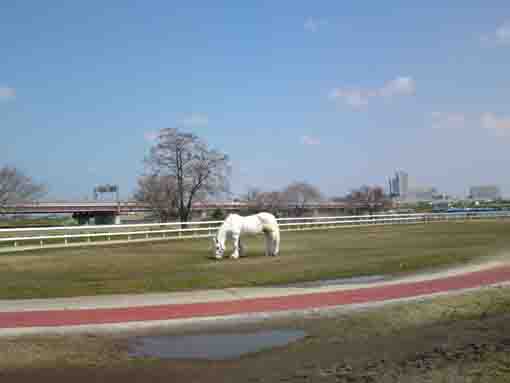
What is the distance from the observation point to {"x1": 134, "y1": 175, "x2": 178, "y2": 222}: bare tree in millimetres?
54109

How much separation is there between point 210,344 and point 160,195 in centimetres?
4981

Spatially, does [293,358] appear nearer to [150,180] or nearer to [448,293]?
[448,293]

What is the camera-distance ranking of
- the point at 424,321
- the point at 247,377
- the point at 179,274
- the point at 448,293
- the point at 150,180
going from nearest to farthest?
the point at 247,377, the point at 424,321, the point at 448,293, the point at 179,274, the point at 150,180

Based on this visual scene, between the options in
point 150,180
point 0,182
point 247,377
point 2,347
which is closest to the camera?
point 247,377

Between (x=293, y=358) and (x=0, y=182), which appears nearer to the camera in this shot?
(x=293, y=358)

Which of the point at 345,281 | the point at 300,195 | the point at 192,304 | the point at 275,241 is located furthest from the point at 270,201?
the point at 192,304

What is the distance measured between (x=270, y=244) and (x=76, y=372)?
1565cm

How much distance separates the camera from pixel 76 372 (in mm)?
7250

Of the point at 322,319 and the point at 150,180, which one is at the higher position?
the point at 150,180

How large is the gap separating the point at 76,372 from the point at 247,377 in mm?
2341

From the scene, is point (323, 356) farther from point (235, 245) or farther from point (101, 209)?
point (101, 209)

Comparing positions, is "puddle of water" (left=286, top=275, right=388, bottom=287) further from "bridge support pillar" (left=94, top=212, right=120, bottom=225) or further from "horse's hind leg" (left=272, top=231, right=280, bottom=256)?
"bridge support pillar" (left=94, top=212, right=120, bottom=225)

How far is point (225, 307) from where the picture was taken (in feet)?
38.3

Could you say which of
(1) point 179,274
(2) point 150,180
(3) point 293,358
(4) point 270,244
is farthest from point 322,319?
(2) point 150,180
